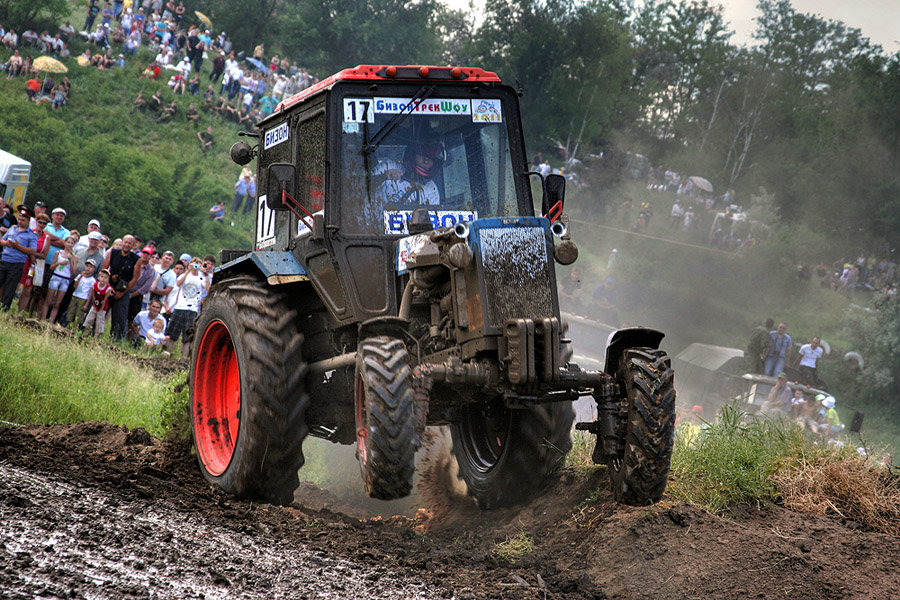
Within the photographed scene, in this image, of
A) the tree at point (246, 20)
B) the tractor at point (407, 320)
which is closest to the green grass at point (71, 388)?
the tractor at point (407, 320)

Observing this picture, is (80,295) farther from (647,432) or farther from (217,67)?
(217,67)

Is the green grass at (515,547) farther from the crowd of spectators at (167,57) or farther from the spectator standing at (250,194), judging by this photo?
the crowd of spectators at (167,57)

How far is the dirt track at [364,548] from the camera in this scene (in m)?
4.38

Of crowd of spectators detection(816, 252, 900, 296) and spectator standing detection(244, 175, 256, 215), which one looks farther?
crowd of spectators detection(816, 252, 900, 296)

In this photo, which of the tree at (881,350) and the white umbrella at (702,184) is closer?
the tree at (881,350)

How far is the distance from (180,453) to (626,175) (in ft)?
135

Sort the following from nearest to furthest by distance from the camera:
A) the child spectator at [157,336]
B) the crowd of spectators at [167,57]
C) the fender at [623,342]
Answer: the fender at [623,342] < the child spectator at [157,336] < the crowd of spectators at [167,57]

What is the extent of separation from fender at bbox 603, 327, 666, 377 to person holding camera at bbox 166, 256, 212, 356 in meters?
9.40

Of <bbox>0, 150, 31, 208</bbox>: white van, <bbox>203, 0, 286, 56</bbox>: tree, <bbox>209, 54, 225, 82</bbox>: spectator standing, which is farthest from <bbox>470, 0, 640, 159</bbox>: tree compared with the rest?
<bbox>0, 150, 31, 208</bbox>: white van

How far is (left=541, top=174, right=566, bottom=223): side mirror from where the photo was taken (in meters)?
7.00

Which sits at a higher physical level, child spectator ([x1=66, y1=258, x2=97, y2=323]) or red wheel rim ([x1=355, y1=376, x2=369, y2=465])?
child spectator ([x1=66, y1=258, x2=97, y2=323])

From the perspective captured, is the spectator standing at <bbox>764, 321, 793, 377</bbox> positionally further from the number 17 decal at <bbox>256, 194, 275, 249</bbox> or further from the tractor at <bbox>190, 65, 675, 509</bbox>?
the number 17 decal at <bbox>256, 194, 275, 249</bbox>

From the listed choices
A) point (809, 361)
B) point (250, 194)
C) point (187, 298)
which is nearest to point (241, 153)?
point (187, 298)

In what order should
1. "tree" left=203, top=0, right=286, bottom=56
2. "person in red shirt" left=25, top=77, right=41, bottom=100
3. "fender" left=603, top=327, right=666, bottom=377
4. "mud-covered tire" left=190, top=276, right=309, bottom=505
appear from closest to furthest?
1. "mud-covered tire" left=190, top=276, right=309, bottom=505
2. "fender" left=603, top=327, right=666, bottom=377
3. "person in red shirt" left=25, top=77, right=41, bottom=100
4. "tree" left=203, top=0, right=286, bottom=56
